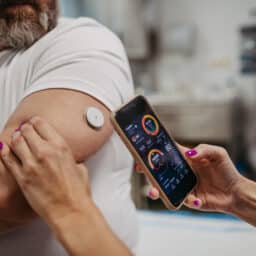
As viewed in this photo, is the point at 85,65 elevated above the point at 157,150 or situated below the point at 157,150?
A: above

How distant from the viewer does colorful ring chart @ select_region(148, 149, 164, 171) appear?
0.72 m

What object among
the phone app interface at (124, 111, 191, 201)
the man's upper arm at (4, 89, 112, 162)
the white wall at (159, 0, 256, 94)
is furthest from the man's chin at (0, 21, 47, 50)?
the white wall at (159, 0, 256, 94)

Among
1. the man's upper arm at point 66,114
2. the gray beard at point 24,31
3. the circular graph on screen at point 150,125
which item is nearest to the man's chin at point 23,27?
the gray beard at point 24,31

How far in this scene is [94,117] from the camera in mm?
704

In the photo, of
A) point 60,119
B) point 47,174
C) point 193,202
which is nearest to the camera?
point 47,174

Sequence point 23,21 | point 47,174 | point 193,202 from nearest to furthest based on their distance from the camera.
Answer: point 47,174
point 23,21
point 193,202

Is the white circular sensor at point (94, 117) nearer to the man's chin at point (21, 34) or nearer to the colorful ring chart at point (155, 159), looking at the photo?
the colorful ring chart at point (155, 159)

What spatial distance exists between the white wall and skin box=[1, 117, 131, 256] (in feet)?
10.7

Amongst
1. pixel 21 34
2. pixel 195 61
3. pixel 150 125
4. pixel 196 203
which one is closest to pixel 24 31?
pixel 21 34

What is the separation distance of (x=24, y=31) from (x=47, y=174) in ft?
1.26

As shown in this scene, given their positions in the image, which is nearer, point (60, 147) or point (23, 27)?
point (60, 147)

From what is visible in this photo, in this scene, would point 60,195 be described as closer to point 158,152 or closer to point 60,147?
point 60,147

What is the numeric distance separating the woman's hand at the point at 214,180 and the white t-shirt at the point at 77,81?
16 centimetres

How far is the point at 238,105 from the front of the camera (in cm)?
353
